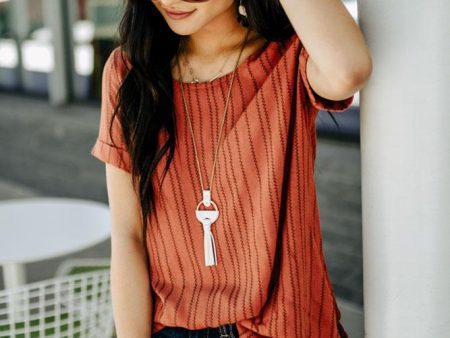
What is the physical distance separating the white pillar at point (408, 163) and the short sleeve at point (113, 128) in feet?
1.42

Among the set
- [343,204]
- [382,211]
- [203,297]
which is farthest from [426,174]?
[343,204]

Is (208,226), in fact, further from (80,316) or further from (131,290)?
(80,316)

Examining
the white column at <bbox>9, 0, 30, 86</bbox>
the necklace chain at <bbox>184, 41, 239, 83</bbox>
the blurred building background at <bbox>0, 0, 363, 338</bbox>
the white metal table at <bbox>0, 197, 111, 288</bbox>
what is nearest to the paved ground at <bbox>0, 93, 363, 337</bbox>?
the blurred building background at <bbox>0, 0, 363, 338</bbox>

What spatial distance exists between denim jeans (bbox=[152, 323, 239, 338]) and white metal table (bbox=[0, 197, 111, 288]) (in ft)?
4.12

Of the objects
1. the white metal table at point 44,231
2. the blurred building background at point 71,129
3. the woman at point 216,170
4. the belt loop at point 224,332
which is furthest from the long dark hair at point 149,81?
the blurred building background at point 71,129

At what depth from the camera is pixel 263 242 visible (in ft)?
3.45

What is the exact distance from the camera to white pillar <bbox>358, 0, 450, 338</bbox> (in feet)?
2.98

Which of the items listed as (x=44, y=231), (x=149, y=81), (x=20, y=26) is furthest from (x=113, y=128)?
(x=20, y=26)

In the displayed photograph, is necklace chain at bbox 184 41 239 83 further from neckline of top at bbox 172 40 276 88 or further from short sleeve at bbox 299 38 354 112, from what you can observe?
short sleeve at bbox 299 38 354 112

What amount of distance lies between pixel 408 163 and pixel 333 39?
0.69ft

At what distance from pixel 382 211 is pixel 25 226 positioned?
6.41ft

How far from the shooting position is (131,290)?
3.92 ft

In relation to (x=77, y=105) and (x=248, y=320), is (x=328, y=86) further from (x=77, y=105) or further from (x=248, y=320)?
(x=77, y=105)

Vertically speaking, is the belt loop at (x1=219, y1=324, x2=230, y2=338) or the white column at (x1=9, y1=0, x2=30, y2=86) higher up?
the white column at (x1=9, y1=0, x2=30, y2=86)
